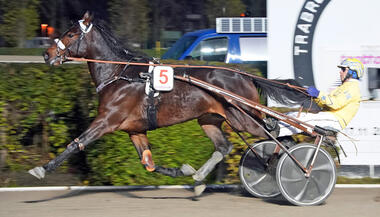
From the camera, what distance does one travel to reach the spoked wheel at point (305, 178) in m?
7.00

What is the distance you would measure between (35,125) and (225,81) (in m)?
3.23

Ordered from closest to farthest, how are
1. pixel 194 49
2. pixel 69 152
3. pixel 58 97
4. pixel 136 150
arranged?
pixel 69 152 → pixel 136 150 → pixel 58 97 → pixel 194 49

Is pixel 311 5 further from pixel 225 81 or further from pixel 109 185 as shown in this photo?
pixel 109 185

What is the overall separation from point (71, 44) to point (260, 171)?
259 centimetres

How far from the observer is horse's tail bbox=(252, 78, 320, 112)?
7496 mm

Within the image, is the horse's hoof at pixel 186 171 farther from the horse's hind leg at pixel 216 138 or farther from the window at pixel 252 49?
the window at pixel 252 49

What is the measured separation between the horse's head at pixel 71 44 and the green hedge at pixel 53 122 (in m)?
1.16

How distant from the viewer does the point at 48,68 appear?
910cm

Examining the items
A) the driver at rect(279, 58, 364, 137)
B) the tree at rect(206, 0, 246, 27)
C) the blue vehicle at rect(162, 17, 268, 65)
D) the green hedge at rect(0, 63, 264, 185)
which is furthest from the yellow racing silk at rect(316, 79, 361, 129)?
the tree at rect(206, 0, 246, 27)

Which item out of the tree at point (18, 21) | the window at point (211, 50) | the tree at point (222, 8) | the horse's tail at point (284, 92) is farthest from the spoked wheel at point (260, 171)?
the tree at point (222, 8)

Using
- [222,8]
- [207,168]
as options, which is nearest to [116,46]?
[207,168]

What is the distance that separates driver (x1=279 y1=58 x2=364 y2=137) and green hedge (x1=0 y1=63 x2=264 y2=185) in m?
1.42

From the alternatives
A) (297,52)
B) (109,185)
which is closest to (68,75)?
(109,185)

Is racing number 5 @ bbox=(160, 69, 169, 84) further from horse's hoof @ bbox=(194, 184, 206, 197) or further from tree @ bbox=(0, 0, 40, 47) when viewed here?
tree @ bbox=(0, 0, 40, 47)
